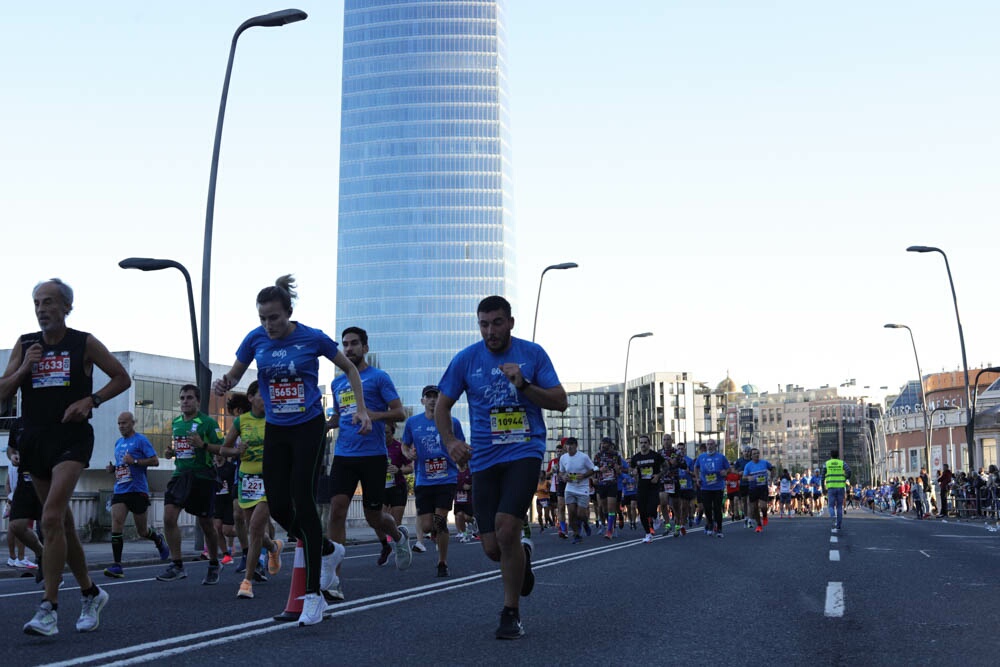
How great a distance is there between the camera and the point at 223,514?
14.0 metres

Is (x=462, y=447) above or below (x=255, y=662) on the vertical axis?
above

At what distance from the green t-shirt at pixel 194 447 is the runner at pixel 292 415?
4009mm

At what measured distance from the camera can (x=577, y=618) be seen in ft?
25.9

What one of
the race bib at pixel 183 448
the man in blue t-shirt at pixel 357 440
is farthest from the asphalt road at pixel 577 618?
the race bib at pixel 183 448

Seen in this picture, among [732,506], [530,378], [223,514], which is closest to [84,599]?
[530,378]

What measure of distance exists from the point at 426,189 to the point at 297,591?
16839 centimetres

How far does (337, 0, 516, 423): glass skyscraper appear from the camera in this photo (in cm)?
17400

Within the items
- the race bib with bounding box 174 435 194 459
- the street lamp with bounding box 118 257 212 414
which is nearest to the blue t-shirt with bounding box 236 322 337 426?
the race bib with bounding box 174 435 194 459

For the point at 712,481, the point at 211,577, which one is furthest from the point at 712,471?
the point at 211,577

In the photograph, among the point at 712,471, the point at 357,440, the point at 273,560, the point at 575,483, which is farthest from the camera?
the point at 712,471

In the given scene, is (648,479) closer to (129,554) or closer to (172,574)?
(129,554)

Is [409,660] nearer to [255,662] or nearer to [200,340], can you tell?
[255,662]

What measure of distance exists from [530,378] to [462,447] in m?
0.57

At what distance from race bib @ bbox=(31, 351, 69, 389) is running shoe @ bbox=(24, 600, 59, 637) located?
4.03 feet
